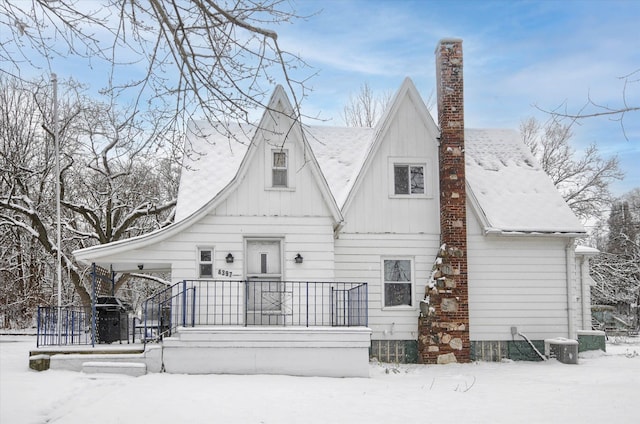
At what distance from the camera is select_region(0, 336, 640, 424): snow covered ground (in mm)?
9992

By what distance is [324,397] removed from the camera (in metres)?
11.7

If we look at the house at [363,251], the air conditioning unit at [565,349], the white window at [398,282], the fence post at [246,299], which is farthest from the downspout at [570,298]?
the fence post at [246,299]

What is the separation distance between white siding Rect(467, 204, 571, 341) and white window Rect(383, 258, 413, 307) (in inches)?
59.5

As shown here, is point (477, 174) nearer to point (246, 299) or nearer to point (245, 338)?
point (246, 299)

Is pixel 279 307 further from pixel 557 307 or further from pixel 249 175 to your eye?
pixel 557 307

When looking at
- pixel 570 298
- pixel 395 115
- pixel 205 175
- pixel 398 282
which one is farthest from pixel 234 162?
pixel 570 298

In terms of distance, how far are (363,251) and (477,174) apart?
4.29 metres

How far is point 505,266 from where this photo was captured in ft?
57.7

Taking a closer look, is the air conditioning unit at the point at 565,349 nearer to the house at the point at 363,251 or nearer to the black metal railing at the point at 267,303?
the house at the point at 363,251

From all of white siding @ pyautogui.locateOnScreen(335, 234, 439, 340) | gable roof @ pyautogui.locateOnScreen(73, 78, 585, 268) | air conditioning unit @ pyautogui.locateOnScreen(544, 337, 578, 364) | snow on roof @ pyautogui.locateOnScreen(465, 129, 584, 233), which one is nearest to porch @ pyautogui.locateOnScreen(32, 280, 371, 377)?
gable roof @ pyautogui.locateOnScreen(73, 78, 585, 268)

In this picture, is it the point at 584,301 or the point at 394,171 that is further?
the point at 584,301

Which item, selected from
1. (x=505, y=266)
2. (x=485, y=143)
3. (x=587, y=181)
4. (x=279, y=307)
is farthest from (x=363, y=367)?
(x=587, y=181)

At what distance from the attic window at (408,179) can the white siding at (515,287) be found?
1.51 m

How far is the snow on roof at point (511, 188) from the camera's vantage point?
1769cm
